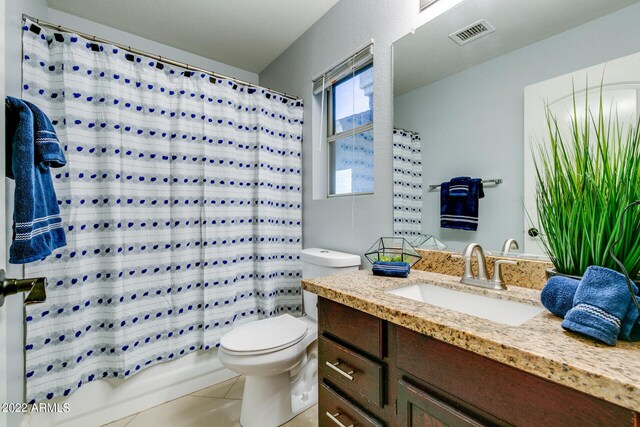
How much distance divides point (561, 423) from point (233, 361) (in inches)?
47.8

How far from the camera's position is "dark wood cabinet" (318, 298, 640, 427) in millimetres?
536

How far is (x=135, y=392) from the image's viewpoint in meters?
1.63

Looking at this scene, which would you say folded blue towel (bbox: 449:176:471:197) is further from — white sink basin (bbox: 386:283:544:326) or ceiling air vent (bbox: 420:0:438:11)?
ceiling air vent (bbox: 420:0:438:11)

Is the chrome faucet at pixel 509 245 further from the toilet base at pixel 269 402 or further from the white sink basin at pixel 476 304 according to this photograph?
the toilet base at pixel 269 402

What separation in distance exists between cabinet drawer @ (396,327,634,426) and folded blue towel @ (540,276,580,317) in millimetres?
247

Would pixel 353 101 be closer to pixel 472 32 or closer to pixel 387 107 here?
pixel 387 107

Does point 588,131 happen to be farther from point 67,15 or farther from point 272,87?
point 67,15

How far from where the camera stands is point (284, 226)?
2.22 m

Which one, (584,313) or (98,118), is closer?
(584,313)

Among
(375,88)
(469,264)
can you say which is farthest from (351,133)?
(469,264)

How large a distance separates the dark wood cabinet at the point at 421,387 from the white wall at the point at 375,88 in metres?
0.73

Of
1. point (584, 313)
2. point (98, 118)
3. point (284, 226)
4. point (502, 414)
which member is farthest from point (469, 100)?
point (98, 118)

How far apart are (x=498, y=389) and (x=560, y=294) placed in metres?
0.30

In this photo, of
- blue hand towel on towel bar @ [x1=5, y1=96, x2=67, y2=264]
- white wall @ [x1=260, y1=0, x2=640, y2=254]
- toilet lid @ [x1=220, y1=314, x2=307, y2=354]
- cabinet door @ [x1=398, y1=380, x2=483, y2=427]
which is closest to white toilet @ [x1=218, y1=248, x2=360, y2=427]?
toilet lid @ [x1=220, y1=314, x2=307, y2=354]
